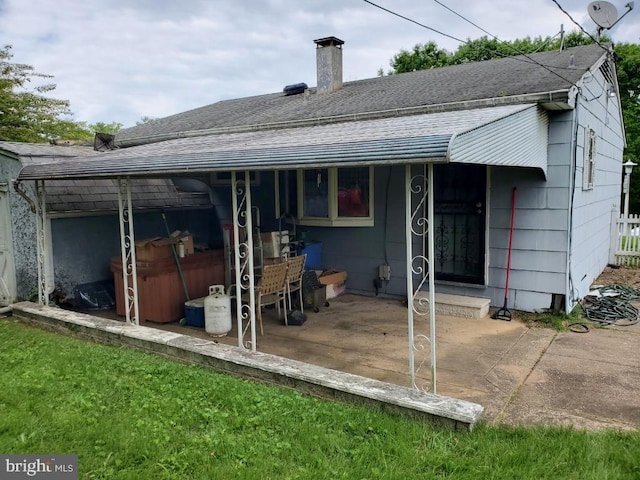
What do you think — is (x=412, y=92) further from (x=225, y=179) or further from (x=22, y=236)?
(x=22, y=236)

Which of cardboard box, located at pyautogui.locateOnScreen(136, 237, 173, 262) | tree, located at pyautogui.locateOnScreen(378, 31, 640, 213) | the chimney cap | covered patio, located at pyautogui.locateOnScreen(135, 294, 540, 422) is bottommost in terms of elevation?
covered patio, located at pyautogui.locateOnScreen(135, 294, 540, 422)

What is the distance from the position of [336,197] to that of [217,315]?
2.99 meters

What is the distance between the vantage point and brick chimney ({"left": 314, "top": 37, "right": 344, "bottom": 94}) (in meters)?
9.58

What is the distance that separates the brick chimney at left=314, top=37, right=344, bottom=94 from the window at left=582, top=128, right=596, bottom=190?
4817 millimetres

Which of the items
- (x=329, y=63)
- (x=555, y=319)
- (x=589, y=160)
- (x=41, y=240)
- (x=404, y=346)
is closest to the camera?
(x=404, y=346)

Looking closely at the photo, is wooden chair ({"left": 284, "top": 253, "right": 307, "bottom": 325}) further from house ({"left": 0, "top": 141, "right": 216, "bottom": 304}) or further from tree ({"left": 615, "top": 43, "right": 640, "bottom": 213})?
tree ({"left": 615, "top": 43, "right": 640, "bottom": 213})

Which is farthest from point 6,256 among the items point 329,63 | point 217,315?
point 329,63

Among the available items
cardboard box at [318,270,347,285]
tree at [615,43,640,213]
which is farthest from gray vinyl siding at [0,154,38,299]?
tree at [615,43,640,213]

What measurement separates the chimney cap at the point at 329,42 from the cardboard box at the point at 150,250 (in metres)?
5.56

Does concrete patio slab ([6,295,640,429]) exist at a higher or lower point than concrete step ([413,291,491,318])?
lower

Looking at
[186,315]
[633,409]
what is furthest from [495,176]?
[186,315]

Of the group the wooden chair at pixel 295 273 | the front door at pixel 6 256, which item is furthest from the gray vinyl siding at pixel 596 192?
the front door at pixel 6 256

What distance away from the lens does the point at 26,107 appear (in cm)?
1761

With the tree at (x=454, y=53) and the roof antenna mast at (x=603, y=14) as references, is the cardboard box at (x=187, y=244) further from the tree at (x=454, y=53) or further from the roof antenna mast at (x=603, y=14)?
the tree at (x=454, y=53)
